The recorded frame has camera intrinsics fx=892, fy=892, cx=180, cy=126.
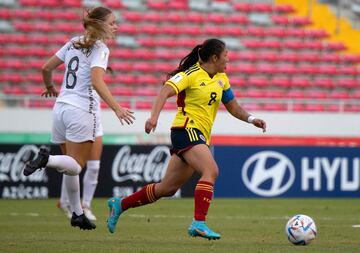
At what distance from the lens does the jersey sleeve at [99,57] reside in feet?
27.7

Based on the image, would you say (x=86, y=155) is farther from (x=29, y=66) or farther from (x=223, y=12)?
(x=223, y=12)

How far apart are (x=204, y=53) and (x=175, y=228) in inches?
99.0

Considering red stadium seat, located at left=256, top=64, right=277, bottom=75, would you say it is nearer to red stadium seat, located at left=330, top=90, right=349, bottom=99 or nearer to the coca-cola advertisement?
red stadium seat, located at left=330, top=90, right=349, bottom=99

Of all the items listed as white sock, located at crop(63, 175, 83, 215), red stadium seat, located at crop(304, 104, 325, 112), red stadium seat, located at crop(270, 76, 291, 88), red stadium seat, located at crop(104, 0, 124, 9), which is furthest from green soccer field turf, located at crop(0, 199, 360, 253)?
red stadium seat, located at crop(104, 0, 124, 9)

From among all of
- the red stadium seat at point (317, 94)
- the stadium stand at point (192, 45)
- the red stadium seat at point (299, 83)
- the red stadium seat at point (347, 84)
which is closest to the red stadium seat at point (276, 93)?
the stadium stand at point (192, 45)

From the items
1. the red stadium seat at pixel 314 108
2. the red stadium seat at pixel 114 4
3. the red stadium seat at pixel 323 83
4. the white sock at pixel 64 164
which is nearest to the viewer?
the white sock at pixel 64 164

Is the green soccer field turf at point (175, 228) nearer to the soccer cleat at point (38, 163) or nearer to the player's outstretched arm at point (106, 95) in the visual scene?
the soccer cleat at point (38, 163)

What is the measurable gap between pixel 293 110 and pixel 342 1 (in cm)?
601

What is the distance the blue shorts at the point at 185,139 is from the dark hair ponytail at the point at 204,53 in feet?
1.89

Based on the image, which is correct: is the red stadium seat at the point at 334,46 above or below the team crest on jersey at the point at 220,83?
below

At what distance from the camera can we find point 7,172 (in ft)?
53.1

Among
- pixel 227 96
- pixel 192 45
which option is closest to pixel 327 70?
pixel 192 45

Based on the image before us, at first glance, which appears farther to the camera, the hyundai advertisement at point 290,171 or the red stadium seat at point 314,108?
the red stadium seat at point 314,108

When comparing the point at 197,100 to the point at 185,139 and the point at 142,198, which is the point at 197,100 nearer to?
the point at 185,139
